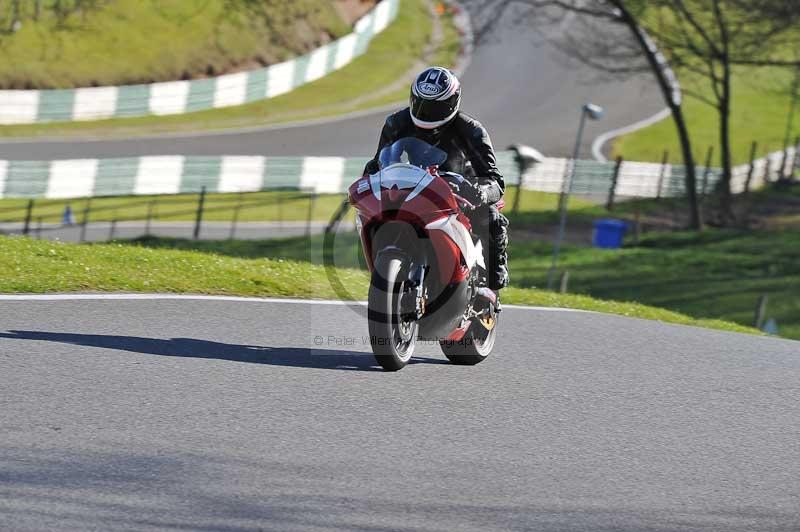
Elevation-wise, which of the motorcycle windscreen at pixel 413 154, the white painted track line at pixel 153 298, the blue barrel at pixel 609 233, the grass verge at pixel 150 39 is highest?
the grass verge at pixel 150 39

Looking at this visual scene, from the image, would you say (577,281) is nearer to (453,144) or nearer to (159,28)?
(453,144)

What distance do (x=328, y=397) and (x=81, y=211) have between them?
928 inches

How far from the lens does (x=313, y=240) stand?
29.4 meters

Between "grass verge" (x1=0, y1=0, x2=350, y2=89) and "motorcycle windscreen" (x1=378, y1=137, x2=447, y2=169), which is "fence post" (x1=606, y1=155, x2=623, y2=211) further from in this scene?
"motorcycle windscreen" (x1=378, y1=137, x2=447, y2=169)

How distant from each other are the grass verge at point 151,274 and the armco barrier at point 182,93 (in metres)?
26.7

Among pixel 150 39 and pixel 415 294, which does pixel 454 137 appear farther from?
pixel 150 39

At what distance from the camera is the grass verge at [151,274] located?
10.2 meters

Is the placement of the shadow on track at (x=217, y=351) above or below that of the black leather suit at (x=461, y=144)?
below

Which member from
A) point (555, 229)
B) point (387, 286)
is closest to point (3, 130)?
point (555, 229)

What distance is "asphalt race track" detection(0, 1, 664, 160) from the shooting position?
37.2 meters

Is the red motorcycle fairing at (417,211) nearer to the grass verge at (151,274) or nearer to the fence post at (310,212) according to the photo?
the grass verge at (151,274)

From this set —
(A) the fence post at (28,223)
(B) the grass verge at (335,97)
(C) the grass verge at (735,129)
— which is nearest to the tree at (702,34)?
(B) the grass verge at (335,97)

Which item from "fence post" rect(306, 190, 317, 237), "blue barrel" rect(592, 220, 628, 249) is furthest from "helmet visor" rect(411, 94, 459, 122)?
"blue barrel" rect(592, 220, 628, 249)

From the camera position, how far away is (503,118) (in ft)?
158
